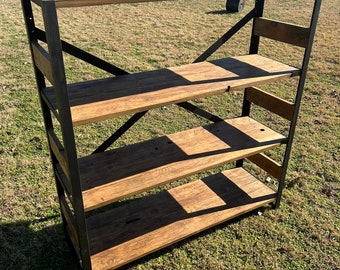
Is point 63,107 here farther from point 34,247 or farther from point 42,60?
point 34,247

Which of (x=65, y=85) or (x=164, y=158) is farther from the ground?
(x=65, y=85)

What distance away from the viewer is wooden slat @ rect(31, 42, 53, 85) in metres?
2.36

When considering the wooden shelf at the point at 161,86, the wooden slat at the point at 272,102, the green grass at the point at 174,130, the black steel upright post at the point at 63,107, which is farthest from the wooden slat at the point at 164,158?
the green grass at the point at 174,130

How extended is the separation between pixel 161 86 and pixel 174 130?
107 inches

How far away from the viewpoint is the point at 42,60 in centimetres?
249

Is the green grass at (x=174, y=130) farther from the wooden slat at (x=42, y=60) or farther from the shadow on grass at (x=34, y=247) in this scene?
the wooden slat at (x=42, y=60)

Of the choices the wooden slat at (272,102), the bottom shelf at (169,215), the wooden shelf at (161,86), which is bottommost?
the bottom shelf at (169,215)

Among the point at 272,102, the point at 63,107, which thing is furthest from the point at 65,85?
the point at 272,102

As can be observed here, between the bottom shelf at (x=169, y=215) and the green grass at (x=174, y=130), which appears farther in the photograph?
the green grass at (x=174, y=130)

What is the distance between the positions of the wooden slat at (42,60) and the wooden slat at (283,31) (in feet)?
7.25

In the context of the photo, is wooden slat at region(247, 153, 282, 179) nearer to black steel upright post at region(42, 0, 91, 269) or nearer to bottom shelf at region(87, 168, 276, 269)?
bottom shelf at region(87, 168, 276, 269)

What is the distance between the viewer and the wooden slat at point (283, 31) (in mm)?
3234

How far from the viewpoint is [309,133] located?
5.71m

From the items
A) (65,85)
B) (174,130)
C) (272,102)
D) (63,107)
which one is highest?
(65,85)
